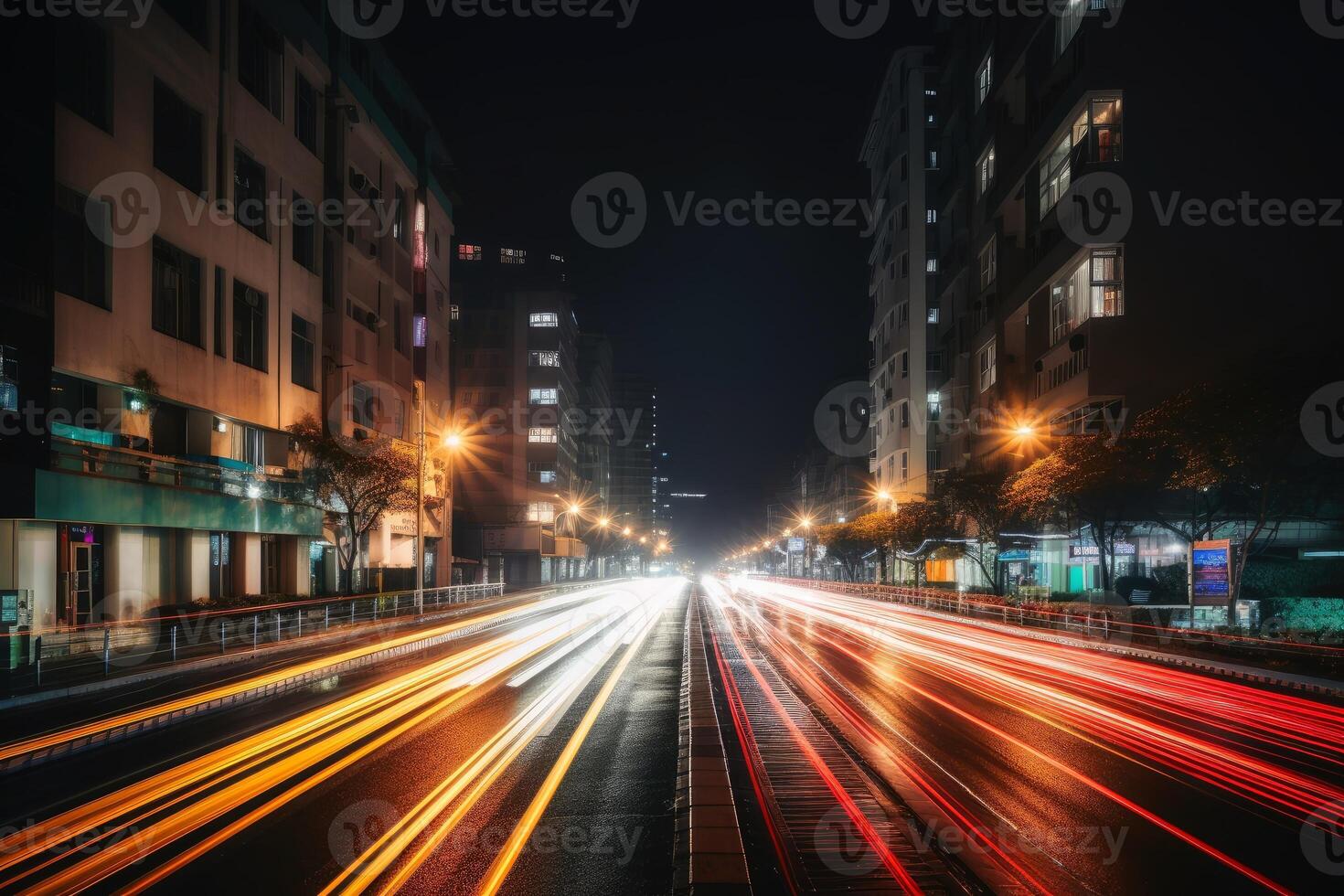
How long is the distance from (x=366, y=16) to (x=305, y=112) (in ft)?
43.0

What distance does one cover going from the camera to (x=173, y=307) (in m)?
35.3

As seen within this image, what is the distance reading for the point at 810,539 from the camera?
137750mm

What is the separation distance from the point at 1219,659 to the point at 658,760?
1894 centimetres

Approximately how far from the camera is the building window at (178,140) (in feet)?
112

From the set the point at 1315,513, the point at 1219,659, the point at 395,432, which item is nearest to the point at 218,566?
the point at 395,432

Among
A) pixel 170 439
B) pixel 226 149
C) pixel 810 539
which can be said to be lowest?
pixel 810 539

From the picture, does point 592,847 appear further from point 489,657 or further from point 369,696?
point 489,657

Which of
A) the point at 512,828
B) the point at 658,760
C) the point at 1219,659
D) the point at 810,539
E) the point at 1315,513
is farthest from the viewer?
the point at 810,539

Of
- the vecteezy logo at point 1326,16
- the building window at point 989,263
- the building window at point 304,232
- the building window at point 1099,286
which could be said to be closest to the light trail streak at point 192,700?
the building window at point 304,232

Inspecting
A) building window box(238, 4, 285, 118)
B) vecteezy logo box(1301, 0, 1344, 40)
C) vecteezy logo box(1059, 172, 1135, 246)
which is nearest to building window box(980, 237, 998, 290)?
vecteezy logo box(1059, 172, 1135, 246)

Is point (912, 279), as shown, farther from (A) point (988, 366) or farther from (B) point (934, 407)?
(A) point (988, 366)

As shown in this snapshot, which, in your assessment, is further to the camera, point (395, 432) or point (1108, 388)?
point (395, 432)

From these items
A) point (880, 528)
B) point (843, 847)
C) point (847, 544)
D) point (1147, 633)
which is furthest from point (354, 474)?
point (847, 544)

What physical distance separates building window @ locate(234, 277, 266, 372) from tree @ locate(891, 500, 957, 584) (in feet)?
132
